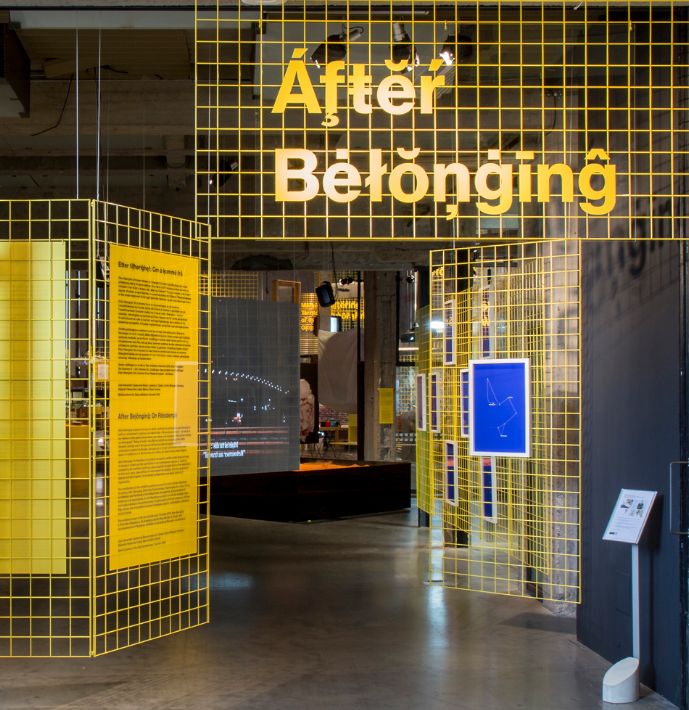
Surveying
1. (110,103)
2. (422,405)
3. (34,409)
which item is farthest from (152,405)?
(422,405)

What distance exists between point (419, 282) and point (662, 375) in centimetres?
743

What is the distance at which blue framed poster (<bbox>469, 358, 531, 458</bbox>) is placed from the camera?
518cm

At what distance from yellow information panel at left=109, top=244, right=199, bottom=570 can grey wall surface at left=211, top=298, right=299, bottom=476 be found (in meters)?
4.49

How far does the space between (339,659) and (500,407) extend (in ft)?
5.83

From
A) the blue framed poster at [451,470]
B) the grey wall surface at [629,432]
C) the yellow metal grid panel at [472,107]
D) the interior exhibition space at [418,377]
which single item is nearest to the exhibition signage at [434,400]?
the interior exhibition space at [418,377]

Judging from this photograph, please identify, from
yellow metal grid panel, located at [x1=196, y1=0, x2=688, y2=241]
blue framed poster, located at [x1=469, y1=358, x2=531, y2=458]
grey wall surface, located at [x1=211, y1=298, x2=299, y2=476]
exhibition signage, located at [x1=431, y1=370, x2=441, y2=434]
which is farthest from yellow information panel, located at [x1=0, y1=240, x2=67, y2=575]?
grey wall surface, located at [x1=211, y1=298, x2=299, y2=476]

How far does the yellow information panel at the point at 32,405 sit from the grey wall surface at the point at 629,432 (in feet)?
9.62

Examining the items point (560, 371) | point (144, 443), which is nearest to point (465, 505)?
point (560, 371)

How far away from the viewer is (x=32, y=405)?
14.3 feet

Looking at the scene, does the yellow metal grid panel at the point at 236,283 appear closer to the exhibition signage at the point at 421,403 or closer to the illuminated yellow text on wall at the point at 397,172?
the exhibition signage at the point at 421,403

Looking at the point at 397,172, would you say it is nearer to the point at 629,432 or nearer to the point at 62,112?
the point at 629,432

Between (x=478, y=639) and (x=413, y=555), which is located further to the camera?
(x=413, y=555)

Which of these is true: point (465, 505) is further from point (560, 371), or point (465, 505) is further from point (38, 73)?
point (38, 73)

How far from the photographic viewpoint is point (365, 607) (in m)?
6.94
